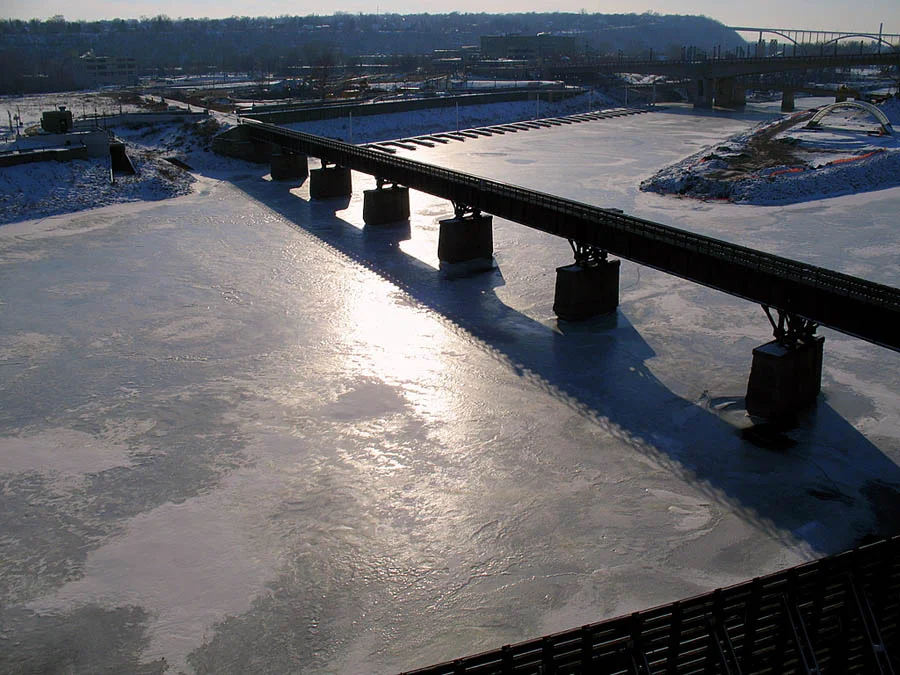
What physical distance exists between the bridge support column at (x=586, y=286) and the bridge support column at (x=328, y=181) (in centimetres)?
3362

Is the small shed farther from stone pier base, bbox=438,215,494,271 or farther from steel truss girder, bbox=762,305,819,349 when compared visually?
steel truss girder, bbox=762,305,819,349

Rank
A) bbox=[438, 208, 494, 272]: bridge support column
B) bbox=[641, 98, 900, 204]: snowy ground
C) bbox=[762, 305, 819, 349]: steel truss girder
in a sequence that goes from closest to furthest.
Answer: bbox=[762, 305, 819, 349]: steel truss girder, bbox=[438, 208, 494, 272]: bridge support column, bbox=[641, 98, 900, 204]: snowy ground

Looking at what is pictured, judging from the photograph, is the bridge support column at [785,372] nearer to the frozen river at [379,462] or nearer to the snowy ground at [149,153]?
the frozen river at [379,462]

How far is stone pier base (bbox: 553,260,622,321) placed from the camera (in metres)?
36.2

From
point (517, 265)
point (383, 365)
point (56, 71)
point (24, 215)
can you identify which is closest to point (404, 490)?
point (383, 365)

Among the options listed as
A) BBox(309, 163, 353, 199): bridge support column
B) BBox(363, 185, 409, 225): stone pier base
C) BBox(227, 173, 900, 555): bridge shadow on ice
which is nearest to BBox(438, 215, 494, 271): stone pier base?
BBox(227, 173, 900, 555): bridge shadow on ice

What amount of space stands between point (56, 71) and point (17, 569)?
178640 millimetres

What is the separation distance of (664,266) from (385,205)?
91.7ft

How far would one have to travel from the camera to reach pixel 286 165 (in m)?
75.1

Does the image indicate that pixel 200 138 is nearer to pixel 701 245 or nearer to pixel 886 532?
pixel 701 245

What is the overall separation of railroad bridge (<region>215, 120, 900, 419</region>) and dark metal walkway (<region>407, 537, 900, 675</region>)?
11.7 meters

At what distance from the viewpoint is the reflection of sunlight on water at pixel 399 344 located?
2947 cm

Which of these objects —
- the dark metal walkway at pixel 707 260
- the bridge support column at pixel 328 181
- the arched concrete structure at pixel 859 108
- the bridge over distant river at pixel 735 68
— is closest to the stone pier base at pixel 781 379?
the dark metal walkway at pixel 707 260

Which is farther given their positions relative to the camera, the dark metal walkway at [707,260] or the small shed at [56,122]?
the small shed at [56,122]
